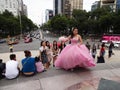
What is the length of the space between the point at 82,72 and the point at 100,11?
174 feet

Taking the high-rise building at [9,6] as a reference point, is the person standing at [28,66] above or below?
below

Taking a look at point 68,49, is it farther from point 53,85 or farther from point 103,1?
point 103,1

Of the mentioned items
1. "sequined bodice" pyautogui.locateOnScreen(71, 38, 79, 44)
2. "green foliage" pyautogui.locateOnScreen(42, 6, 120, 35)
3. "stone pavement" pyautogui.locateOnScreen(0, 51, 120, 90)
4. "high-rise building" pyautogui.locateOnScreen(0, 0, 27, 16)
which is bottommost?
"stone pavement" pyautogui.locateOnScreen(0, 51, 120, 90)

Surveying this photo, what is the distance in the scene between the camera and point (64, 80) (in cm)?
566

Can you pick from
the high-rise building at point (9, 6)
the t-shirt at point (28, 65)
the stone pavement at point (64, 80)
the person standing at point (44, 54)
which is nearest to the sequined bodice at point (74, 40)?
the stone pavement at point (64, 80)

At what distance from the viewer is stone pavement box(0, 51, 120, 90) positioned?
518 cm

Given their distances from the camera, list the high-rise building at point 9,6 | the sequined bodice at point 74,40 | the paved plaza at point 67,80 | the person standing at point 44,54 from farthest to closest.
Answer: the high-rise building at point 9,6, the person standing at point 44,54, the sequined bodice at point 74,40, the paved plaza at point 67,80

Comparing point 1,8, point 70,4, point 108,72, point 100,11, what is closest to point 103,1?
point 100,11

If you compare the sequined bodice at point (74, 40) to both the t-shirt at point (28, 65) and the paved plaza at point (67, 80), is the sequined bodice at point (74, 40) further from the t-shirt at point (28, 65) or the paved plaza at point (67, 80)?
the t-shirt at point (28, 65)

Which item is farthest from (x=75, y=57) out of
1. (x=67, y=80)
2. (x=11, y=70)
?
(x=11, y=70)

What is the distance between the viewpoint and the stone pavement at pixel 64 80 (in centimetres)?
518

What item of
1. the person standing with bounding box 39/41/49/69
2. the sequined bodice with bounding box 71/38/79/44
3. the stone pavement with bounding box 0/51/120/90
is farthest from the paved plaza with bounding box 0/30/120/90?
the person standing with bounding box 39/41/49/69

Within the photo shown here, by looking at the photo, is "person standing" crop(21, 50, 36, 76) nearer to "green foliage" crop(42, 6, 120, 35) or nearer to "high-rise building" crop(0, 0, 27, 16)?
"green foliage" crop(42, 6, 120, 35)

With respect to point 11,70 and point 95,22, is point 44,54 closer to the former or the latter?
point 11,70
